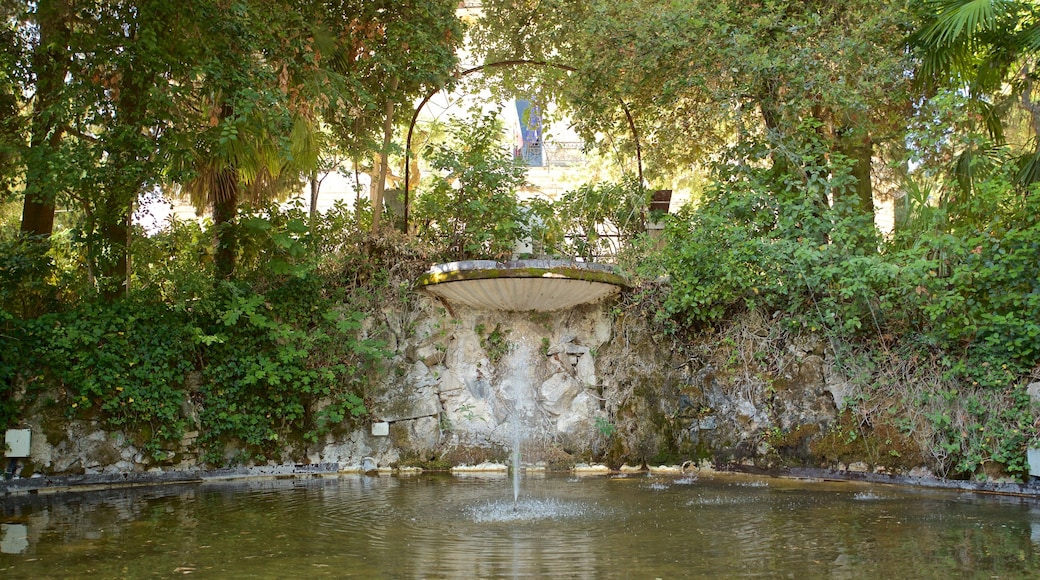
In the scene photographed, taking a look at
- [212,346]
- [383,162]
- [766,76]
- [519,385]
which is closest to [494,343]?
[519,385]

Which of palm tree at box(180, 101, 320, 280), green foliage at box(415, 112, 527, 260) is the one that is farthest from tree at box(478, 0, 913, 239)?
palm tree at box(180, 101, 320, 280)

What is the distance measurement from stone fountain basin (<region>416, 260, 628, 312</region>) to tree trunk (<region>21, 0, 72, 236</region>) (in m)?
3.46

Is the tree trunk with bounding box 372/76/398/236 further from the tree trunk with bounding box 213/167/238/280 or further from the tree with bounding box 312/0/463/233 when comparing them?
the tree trunk with bounding box 213/167/238/280

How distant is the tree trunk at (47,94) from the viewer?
7.44 m

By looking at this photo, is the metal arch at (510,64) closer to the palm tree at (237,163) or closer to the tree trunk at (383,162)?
the tree trunk at (383,162)

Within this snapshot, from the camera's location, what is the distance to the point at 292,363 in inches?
342

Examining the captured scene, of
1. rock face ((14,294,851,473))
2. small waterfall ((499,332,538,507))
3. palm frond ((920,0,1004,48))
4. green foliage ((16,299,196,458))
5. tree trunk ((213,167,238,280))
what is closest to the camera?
palm frond ((920,0,1004,48))

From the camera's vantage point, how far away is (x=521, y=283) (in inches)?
327

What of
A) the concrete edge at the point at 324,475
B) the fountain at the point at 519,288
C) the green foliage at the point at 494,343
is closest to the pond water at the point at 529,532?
the concrete edge at the point at 324,475

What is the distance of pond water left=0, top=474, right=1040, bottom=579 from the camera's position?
4039 millimetres

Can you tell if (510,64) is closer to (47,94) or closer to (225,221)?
(225,221)

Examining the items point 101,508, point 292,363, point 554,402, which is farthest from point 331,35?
point 101,508

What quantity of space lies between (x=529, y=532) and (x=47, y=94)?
6565 millimetres

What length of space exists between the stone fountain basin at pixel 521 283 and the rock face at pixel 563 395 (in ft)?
1.43
